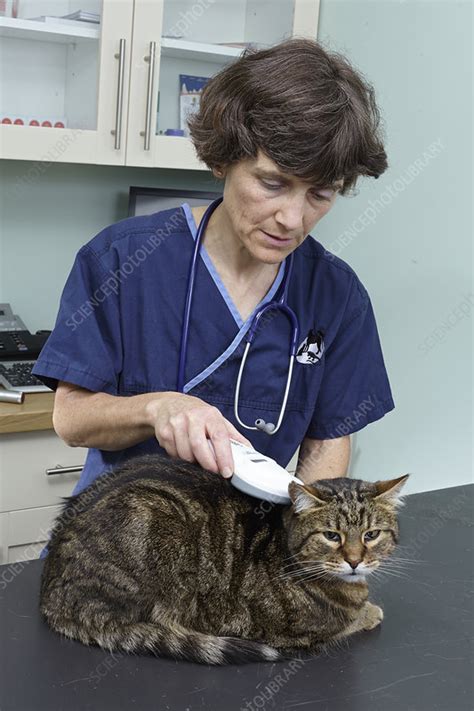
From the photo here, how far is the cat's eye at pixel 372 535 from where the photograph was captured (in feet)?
3.59

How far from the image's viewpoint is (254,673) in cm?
98

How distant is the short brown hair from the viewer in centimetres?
120

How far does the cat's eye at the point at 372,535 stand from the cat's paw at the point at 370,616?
0.09 m

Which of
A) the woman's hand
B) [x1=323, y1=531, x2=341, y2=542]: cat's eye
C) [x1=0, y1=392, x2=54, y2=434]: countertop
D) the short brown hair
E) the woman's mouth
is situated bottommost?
[x1=0, y1=392, x2=54, y2=434]: countertop

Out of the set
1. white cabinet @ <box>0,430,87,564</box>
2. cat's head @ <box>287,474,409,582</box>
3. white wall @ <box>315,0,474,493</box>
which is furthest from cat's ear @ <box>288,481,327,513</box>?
white cabinet @ <box>0,430,87,564</box>

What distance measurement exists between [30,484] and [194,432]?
123 centimetres

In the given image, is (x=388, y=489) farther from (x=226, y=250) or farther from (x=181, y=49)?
(x=181, y=49)

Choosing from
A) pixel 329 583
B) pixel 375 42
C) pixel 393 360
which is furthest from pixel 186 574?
pixel 375 42

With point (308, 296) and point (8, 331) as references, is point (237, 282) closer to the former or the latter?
point (308, 296)

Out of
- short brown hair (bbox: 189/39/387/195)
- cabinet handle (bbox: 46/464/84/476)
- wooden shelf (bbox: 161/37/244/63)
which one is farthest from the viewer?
wooden shelf (bbox: 161/37/244/63)

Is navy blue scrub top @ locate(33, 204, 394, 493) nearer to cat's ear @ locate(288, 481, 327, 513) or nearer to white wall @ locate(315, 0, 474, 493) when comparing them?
cat's ear @ locate(288, 481, 327, 513)

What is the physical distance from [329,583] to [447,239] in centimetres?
124

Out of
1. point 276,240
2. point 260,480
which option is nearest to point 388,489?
point 260,480

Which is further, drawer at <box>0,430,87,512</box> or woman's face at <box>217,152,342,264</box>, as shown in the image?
drawer at <box>0,430,87,512</box>
